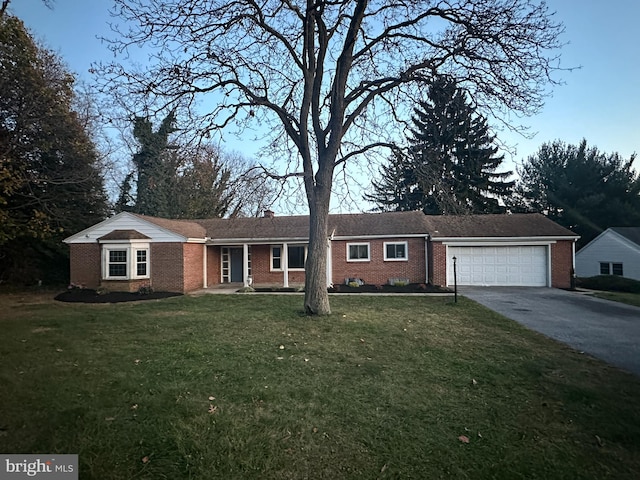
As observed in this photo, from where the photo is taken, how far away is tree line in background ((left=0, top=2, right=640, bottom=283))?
30.4ft

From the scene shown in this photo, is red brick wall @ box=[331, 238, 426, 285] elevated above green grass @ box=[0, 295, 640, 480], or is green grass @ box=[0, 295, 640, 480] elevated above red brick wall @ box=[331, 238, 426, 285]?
red brick wall @ box=[331, 238, 426, 285]

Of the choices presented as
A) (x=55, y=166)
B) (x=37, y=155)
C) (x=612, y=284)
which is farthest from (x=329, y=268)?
(x=612, y=284)

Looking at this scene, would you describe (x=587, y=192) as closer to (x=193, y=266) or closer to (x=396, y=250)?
(x=396, y=250)

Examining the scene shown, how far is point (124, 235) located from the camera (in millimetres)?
16016

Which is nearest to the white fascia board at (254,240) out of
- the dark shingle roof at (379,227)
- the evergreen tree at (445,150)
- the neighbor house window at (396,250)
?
the dark shingle roof at (379,227)

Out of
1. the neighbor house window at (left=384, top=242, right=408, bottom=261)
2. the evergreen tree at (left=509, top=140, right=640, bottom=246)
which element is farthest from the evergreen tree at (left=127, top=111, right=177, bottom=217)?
the evergreen tree at (left=509, top=140, right=640, bottom=246)

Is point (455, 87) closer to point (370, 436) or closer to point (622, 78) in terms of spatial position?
point (622, 78)

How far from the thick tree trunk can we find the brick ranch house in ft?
24.7

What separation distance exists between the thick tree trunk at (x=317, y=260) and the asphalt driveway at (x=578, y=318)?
5434mm

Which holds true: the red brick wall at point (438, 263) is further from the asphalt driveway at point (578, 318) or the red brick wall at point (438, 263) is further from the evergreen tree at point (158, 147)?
the evergreen tree at point (158, 147)

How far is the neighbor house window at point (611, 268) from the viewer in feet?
75.3

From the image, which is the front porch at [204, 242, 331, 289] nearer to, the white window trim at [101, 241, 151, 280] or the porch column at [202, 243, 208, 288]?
the porch column at [202, 243, 208, 288]

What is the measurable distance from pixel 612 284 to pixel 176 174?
2275 cm

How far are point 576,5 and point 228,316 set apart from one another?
11.8 meters
